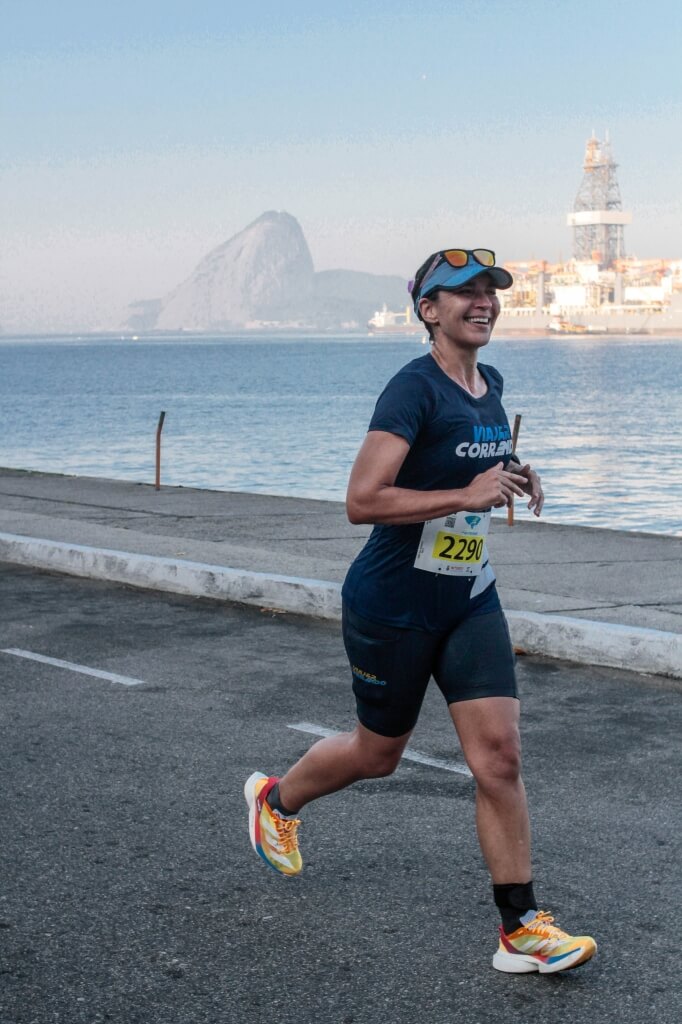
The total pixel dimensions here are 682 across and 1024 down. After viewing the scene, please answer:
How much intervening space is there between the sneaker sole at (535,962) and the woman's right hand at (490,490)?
3.80ft

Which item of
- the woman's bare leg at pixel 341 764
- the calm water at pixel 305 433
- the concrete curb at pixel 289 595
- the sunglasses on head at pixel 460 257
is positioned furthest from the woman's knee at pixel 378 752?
the calm water at pixel 305 433

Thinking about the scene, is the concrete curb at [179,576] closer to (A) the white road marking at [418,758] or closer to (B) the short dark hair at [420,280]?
(A) the white road marking at [418,758]

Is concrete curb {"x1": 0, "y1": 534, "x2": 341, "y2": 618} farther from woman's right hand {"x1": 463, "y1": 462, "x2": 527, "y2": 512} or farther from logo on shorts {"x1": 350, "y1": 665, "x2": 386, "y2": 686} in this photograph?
woman's right hand {"x1": 463, "y1": 462, "x2": 527, "y2": 512}

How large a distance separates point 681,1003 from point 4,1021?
1.64 meters

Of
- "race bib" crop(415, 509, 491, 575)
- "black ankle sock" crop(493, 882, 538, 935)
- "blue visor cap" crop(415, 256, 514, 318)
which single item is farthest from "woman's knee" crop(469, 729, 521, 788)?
"blue visor cap" crop(415, 256, 514, 318)

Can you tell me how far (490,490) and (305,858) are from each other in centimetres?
166

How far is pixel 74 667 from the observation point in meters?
7.51

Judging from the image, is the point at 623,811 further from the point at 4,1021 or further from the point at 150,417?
the point at 150,417

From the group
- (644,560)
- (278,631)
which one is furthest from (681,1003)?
(644,560)

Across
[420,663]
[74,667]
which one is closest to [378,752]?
[420,663]

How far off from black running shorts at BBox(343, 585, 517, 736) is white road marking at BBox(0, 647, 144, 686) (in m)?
3.43

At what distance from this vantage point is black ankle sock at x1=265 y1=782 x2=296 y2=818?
4.27 m

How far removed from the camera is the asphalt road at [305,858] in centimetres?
358

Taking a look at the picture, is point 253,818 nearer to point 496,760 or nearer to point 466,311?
point 496,760
